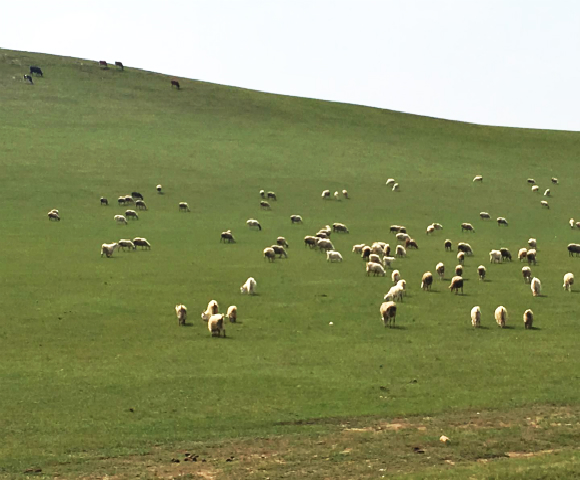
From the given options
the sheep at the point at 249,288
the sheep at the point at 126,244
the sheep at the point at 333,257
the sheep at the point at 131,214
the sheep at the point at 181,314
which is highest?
the sheep at the point at 131,214

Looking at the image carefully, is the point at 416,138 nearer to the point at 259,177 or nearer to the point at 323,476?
the point at 259,177

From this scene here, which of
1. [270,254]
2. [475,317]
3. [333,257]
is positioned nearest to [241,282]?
[270,254]

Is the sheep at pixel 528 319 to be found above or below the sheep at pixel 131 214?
below

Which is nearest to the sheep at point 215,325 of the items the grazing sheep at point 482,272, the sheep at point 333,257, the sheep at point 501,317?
the sheep at point 501,317

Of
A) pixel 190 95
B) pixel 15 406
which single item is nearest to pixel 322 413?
pixel 15 406

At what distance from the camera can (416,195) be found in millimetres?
59531

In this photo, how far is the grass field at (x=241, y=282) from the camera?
56.7 ft

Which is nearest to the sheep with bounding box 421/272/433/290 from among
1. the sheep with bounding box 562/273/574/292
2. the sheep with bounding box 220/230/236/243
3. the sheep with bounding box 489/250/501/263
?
the sheep with bounding box 562/273/574/292

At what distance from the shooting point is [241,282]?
32.1 meters

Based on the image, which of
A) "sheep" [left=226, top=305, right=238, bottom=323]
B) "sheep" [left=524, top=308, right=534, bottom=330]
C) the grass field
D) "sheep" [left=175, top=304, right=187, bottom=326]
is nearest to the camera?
the grass field

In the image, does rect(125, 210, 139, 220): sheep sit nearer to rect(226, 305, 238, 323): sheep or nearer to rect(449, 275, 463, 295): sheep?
rect(449, 275, 463, 295): sheep

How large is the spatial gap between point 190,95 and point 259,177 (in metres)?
28.8

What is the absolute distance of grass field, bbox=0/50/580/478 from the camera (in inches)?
680

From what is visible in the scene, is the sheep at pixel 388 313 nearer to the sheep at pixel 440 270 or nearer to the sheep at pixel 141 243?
the sheep at pixel 440 270
